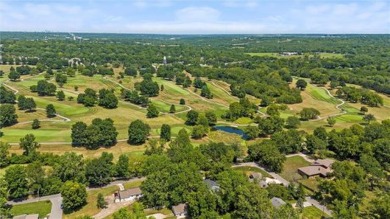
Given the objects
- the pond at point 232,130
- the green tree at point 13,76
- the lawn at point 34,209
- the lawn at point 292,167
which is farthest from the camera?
the green tree at point 13,76

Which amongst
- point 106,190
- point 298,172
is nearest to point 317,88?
point 298,172

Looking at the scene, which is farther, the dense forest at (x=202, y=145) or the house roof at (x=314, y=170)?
the house roof at (x=314, y=170)

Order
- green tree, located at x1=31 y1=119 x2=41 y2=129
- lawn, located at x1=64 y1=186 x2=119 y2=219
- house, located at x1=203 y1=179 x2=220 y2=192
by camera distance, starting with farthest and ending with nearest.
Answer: green tree, located at x1=31 y1=119 x2=41 y2=129 < house, located at x1=203 y1=179 x2=220 y2=192 < lawn, located at x1=64 y1=186 x2=119 y2=219

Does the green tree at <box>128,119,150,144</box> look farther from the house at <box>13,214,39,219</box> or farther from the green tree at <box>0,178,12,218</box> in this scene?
the house at <box>13,214,39,219</box>

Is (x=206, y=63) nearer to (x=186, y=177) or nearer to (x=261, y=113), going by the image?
(x=261, y=113)

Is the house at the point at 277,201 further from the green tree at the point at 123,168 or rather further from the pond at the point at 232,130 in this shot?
the pond at the point at 232,130

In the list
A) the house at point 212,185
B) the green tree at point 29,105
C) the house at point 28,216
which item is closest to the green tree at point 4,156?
the house at point 28,216

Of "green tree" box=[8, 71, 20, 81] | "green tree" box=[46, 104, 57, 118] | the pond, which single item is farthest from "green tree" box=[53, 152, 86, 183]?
"green tree" box=[8, 71, 20, 81]

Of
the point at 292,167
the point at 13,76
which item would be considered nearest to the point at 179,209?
the point at 292,167
